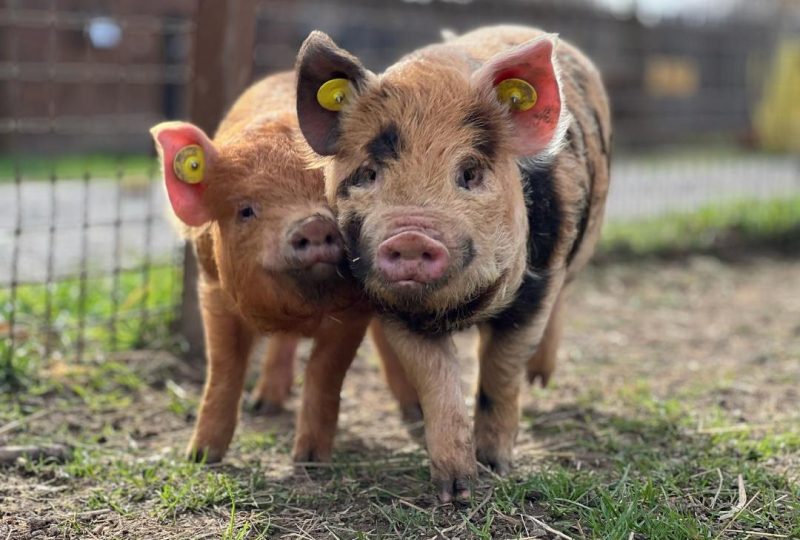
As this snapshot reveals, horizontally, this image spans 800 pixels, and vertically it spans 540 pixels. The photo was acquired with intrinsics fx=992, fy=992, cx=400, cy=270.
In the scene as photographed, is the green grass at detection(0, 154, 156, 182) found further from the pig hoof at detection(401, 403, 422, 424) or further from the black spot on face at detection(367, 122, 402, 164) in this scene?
the black spot on face at detection(367, 122, 402, 164)

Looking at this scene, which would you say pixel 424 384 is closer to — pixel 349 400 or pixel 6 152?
pixel 349 400

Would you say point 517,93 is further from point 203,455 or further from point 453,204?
point 203,455

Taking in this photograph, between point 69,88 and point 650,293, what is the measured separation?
10.6m

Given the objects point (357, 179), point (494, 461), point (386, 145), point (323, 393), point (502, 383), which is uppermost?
point (386, 145)

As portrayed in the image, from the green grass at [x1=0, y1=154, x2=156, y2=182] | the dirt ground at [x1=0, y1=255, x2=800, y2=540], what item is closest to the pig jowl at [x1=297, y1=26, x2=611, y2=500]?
the dirt ground at [x1=0, y1=255, x2=800, y2=540]

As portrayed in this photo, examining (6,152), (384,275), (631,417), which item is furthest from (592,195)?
(6,152)

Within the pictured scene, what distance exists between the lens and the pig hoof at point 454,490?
365 centimetres

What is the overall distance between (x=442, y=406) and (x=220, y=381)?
1.11 metres

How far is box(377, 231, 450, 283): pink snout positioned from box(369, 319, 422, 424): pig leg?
5.43 feet

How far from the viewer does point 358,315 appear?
13.3 feet

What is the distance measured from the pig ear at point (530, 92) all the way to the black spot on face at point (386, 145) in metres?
0.39

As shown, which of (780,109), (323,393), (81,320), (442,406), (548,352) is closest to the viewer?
(442,406)

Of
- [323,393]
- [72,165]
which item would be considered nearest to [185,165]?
[323,393]

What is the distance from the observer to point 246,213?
3.89 metres
